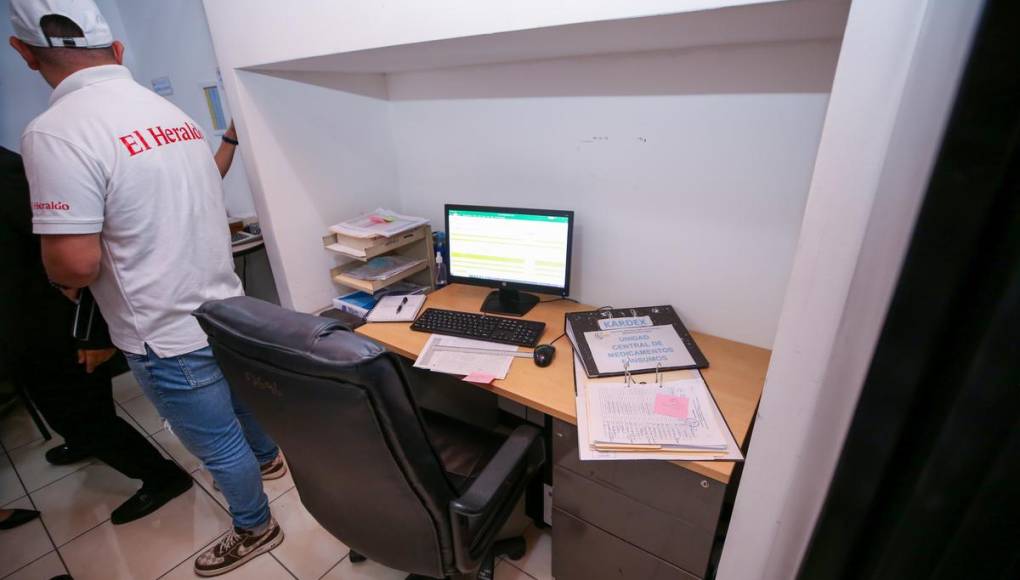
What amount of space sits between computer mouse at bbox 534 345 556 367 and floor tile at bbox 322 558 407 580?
2.90 feet

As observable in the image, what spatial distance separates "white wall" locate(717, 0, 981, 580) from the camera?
0.36m

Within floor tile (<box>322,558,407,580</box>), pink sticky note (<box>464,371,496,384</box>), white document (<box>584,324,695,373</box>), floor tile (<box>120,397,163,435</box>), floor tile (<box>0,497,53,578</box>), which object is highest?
white document (<box>584,324,695,373</box>)

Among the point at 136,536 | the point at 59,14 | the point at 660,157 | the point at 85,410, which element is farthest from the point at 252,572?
the point at 660,157

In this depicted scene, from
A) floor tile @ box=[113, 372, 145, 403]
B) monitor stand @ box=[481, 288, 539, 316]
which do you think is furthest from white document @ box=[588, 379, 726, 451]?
floor tile @ box=[113, 372, 145, 403]

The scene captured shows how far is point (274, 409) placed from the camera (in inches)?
31.3

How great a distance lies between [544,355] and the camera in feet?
4.07

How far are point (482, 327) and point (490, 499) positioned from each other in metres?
0.61

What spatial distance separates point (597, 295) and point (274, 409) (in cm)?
113

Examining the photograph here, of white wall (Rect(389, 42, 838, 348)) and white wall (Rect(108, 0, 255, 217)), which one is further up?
white wall (Rect(108, 0, 255, 217))

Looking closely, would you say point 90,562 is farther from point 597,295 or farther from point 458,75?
point 458,75

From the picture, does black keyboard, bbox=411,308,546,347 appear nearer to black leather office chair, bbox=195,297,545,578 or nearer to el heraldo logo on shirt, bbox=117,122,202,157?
black leather office chair, bbox=195,297,545,578

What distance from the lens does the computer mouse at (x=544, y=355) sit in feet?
4.06

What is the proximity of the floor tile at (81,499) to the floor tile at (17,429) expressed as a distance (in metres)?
0.49

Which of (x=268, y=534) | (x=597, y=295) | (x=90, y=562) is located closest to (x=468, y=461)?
(x=597, y=295)
